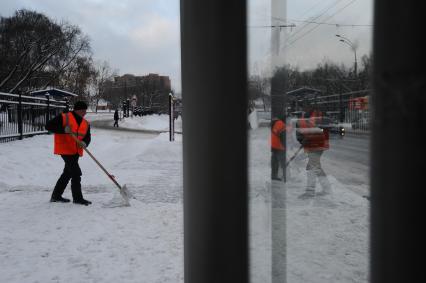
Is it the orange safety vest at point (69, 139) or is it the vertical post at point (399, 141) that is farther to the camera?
the orange safety vest at point (69, 139)

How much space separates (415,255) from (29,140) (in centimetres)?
1746

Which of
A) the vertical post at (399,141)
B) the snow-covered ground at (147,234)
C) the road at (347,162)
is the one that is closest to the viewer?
the vertical post at (399,141)

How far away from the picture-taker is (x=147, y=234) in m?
5.27

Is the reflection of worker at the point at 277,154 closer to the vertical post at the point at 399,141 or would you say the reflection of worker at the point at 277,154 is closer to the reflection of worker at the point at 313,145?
the reflection of worker at the point at 313,145

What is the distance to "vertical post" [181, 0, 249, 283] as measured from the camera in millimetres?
1015

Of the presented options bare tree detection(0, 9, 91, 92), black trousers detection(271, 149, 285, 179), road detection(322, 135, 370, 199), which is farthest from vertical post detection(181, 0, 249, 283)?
bare tree detection(0, 9, 91, 92)

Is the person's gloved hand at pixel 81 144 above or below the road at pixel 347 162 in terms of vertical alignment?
above

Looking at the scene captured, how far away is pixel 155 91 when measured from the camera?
95438mm

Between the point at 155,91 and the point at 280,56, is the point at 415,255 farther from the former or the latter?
the point at 155,91

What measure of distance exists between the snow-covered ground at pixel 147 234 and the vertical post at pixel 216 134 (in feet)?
2.77

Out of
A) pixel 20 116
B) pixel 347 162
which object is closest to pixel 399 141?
pixel 347 162

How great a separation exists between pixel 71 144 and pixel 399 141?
22.1 ft

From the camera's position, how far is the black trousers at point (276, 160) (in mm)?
9078

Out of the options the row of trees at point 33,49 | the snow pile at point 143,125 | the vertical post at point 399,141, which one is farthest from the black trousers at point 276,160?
the row of trees at point 33,49
